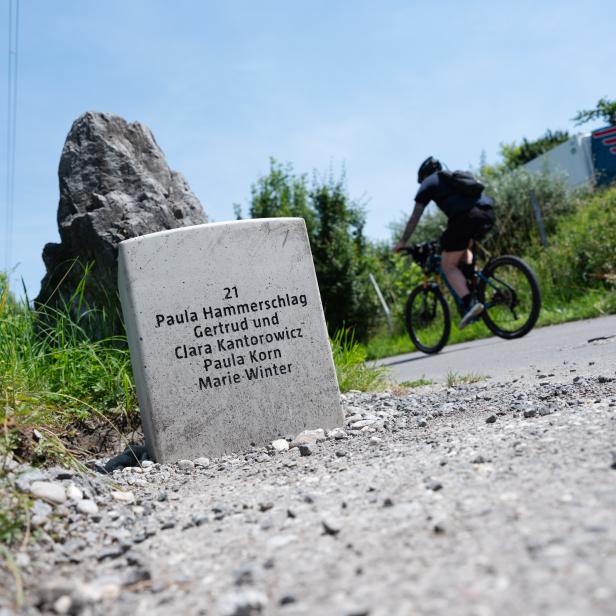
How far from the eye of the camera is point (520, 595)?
1.53 meters

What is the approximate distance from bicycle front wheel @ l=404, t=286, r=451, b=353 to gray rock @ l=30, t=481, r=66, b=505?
7048 millimetres

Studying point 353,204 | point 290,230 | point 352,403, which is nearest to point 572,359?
point 352,403

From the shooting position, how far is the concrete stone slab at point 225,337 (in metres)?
4.08

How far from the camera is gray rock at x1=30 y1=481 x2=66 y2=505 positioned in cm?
279

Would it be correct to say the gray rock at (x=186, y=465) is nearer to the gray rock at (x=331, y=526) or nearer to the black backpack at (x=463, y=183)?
the gray rock at (x=331, y=526)

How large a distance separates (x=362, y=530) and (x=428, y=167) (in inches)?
277

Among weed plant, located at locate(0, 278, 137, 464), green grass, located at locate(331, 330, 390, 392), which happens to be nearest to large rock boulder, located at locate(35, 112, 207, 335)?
weed plant, located at locate(0, 278, 137, 464)

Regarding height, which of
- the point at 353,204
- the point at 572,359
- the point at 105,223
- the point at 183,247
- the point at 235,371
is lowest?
the point at 572,359

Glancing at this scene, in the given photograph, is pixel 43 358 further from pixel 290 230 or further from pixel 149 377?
pixel 290 230

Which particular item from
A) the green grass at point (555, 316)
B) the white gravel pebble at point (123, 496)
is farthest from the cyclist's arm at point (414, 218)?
the white gravel pebble at point (123, 496)

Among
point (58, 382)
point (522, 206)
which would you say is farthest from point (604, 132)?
point (58, 382)

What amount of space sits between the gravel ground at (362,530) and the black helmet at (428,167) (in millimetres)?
5332

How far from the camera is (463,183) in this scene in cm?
810

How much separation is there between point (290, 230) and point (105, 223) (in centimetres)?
220
